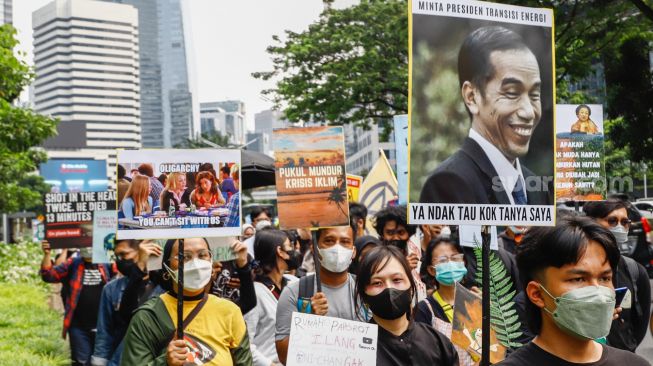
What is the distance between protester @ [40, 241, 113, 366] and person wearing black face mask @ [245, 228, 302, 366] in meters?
3.05

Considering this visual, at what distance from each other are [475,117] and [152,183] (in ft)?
5.72

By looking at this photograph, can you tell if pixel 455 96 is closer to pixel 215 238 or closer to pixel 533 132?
pixel 533 132

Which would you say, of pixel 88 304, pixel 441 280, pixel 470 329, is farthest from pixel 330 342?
pixel 88 304

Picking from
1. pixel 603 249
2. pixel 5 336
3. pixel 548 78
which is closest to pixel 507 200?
pixel 548 78

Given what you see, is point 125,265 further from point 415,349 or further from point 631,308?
point 631,308

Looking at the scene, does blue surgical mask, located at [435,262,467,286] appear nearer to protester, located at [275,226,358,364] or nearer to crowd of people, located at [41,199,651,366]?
crowd of people, located at [41,199,651,366]

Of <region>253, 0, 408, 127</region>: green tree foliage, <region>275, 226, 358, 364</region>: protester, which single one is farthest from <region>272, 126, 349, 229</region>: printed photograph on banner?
<region>253, 0, 408, 127</region>: green tree foliage

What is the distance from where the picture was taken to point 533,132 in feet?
12.7

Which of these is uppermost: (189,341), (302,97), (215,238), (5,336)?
(302,97)

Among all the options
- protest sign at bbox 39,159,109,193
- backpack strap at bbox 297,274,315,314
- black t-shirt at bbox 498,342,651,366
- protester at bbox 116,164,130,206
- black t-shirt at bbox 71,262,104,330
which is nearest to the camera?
black t-shirt at bbox 498,342,651,366

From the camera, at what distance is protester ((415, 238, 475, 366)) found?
4.95 m

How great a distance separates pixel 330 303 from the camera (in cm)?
518

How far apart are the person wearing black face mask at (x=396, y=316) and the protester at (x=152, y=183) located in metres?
1.16

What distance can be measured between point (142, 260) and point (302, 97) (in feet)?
64.0
